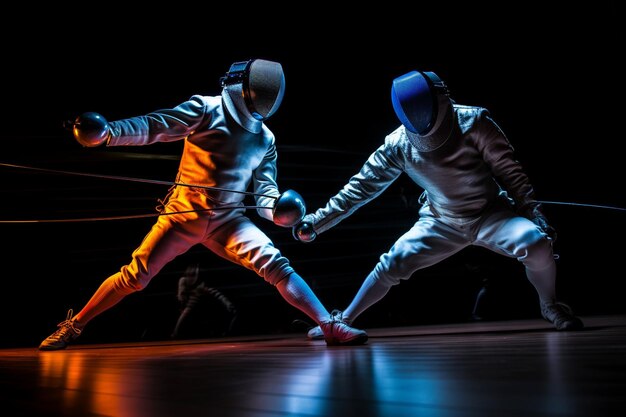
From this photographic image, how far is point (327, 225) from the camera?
1.85 meters

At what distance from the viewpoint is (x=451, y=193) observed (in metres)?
1.75

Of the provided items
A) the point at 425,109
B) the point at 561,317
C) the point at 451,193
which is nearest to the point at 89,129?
the point at 425,109

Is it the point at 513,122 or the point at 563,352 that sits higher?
the point at 513,122

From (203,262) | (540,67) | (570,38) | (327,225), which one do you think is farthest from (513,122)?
(203,262)

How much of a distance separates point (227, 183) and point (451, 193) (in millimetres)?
763

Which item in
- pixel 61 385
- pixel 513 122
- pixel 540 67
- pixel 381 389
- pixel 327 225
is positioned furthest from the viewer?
pixel 513 122

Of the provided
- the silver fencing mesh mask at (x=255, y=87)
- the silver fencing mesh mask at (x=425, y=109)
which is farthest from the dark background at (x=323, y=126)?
the silver fencing mesh mask at (x=425, y=109)

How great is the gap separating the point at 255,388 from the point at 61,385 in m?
0.38

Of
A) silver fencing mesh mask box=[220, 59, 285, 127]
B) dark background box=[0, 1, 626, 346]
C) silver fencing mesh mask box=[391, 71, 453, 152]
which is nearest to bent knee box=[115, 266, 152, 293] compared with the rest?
silver fencing mesh mask box=[220, 59, 285, 127]

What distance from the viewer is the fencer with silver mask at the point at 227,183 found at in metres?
1.74

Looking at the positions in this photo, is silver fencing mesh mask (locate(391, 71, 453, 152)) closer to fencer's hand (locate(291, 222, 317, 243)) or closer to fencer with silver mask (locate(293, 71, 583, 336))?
fencer with silver mask (locate(293, 71, 583, 336))

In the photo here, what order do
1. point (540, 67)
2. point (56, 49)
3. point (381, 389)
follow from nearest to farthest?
point (381, 389), point (56, 49), point (540, 67)

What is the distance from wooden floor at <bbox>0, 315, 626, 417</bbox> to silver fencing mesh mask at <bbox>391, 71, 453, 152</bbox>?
0.75m

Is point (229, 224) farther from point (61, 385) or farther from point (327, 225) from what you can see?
point (61, 385)
